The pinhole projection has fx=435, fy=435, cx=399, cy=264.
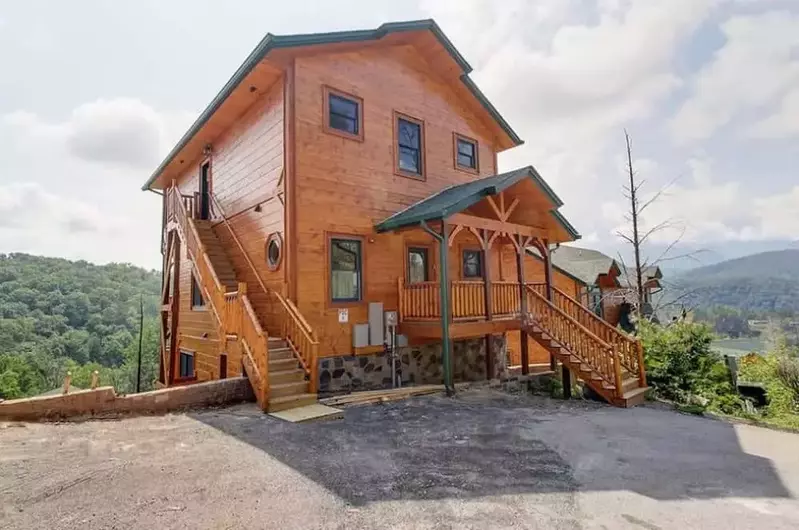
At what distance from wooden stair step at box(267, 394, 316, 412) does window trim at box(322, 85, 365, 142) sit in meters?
5.97

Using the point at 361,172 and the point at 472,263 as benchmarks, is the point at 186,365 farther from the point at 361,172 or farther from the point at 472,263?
the point at 472,263

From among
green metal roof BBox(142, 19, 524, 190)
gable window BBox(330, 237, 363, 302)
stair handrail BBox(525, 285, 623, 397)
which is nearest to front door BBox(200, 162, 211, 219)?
green metal roof BBox(142, 19, 524, 190)

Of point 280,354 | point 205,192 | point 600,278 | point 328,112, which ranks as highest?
point 328,112

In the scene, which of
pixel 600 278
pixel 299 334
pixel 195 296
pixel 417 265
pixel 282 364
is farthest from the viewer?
pixel 600 278

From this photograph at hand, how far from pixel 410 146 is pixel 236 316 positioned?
21.4 feet

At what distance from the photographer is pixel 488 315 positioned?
10.5 meters

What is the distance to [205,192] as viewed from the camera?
15164 millimetres

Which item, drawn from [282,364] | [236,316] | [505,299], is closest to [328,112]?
[236,316]

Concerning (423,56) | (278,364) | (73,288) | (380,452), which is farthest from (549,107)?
(73,288)

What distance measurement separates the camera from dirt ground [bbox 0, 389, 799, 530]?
12.3 feet

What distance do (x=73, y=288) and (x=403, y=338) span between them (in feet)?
221

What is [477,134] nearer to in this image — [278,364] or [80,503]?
[278,364]

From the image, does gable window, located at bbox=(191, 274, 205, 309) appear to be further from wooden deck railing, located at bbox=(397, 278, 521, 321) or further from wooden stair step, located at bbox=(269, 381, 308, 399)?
wooden stair step, located at bbox=(269, 381, 308, 399)

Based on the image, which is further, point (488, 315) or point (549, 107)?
point (549, 107)
